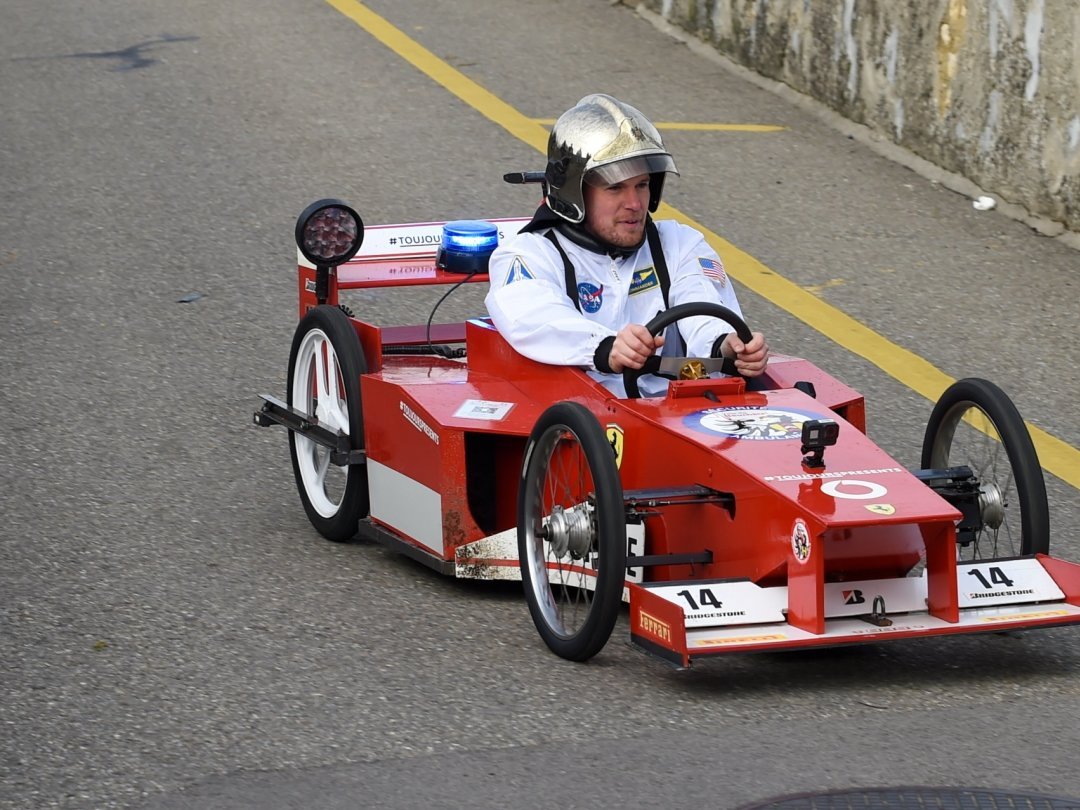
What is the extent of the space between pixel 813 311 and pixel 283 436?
270cm

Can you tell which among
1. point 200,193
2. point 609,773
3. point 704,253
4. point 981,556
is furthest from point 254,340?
point 609,773

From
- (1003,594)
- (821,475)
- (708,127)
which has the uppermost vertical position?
(821,475)

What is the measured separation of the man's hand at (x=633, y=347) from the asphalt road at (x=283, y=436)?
2.54 feet

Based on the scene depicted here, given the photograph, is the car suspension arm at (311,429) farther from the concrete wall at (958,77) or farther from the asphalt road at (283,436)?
the concrete wall at (958,77)

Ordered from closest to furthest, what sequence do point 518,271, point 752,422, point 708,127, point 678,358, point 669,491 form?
point 669,491 < point 752,422 < point 678,358 < point 518,271 < point 708,127

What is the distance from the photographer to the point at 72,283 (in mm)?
8766

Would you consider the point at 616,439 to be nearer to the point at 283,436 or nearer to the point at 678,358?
the point at 678,358

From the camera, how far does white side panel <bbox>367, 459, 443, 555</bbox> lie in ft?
17.5

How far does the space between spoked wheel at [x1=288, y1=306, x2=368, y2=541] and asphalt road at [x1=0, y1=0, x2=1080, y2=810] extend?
121 mm

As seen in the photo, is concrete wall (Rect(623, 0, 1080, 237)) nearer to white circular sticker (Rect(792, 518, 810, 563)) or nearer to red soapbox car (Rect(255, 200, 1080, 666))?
red soapbox car (Rect(255, 200, 1080, 666))

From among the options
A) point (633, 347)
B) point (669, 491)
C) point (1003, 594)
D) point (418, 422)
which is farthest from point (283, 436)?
point (1003, 594)

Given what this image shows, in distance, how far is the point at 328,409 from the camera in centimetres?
603

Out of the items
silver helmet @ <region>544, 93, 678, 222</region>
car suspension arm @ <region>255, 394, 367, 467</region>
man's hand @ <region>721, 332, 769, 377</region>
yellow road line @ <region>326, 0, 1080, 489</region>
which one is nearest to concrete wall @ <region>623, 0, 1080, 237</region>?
yellow road line @ <region>326, 0, 1080, 489</region>

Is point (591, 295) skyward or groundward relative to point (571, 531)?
skyward
